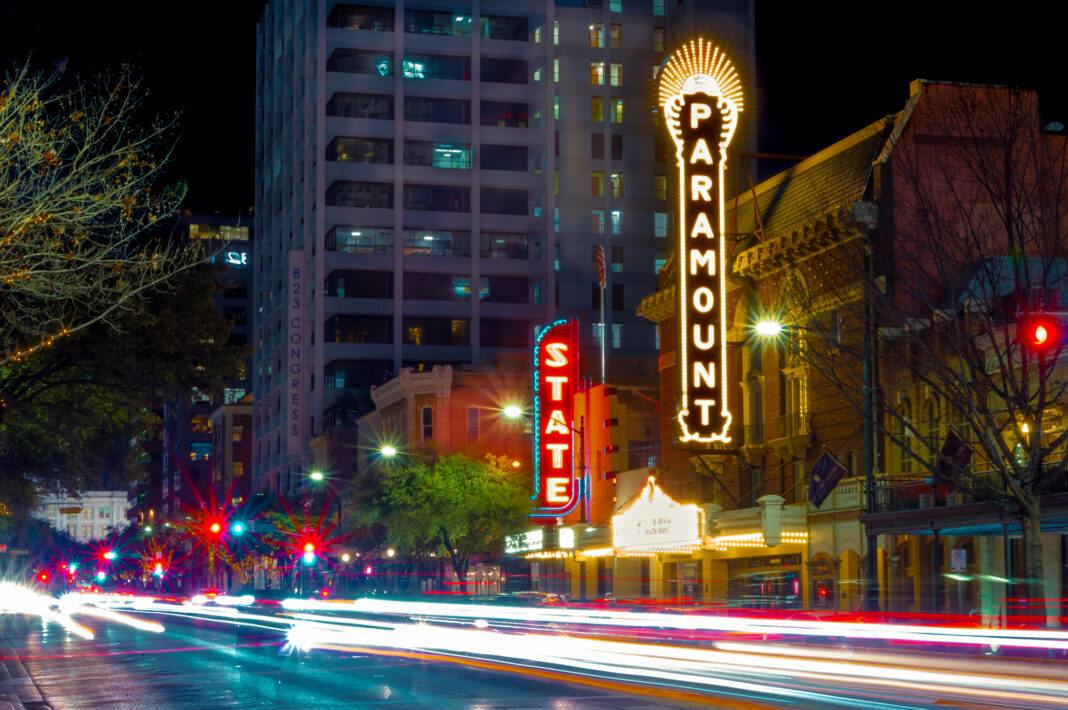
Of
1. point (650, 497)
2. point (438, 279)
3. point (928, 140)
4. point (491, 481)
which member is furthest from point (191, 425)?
point (928, 140)

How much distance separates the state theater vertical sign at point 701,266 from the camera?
151 ft

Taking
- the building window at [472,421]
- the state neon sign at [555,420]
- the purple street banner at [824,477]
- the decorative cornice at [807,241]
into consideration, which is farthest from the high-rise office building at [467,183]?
the purple street banner at [824,477]

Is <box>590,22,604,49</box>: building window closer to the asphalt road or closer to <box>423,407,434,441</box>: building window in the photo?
<box>423,407,434,441</box>: building window

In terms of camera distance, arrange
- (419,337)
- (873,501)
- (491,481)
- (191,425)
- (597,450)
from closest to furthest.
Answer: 1. (873,501)
2. (597,450)
3. (491,481)
4. (419,337)
5. (191,425)

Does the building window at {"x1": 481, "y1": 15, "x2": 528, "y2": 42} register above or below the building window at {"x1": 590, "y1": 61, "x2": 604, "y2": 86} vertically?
above

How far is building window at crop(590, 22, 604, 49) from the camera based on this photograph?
104m

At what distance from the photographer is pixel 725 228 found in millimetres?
49625

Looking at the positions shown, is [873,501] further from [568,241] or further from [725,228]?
[568,241]

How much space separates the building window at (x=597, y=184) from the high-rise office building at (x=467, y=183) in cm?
15

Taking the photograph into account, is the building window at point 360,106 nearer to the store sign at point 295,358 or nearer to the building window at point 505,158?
the building window at point 505,158

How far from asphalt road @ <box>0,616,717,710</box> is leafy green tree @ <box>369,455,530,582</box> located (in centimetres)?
2843

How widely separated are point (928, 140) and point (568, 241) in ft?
200

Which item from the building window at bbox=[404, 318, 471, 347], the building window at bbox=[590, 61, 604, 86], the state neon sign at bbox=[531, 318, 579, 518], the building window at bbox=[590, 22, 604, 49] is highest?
the building window at bbox=[590, 22, 604, 49]

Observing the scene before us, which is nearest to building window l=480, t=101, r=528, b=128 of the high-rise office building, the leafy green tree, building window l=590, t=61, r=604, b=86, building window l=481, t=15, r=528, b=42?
the high-rise office building
